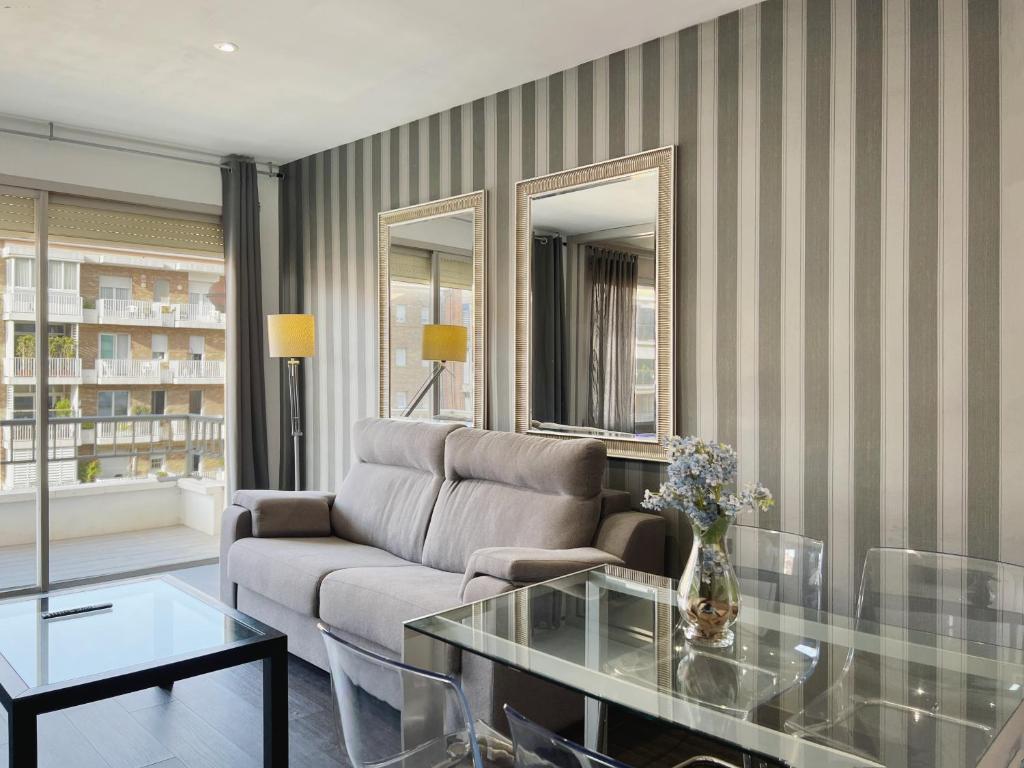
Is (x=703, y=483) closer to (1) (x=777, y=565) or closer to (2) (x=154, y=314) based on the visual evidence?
(1) (x=777, y=565)

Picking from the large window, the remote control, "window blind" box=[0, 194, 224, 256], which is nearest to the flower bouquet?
the remote control

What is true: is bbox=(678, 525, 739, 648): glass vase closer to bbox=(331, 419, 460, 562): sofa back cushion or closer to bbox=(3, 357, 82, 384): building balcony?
bbox=(331, 419, 460, 562): sofa back cushion

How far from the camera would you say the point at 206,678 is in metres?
3.42

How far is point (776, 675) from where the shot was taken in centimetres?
167

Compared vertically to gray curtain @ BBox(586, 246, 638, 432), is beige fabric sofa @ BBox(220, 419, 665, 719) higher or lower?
lower

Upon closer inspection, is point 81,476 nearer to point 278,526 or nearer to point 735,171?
point 278,526

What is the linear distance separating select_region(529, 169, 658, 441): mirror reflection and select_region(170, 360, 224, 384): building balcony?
2541 mm

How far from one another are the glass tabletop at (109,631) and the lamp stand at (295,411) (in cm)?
190

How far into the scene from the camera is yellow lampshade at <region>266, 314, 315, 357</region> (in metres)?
4.78

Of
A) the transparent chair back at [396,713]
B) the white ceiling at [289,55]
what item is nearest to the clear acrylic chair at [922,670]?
the transparent chair back at [396,713]

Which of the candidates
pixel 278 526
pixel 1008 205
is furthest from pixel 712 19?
pixel 278 526

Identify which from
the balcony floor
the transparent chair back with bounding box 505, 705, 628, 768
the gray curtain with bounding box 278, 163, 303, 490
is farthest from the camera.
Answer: the gray curtain with bounding box 278, 163, 303, 490

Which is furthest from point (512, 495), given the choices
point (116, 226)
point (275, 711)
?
point (116, 226)

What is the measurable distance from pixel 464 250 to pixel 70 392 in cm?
253
